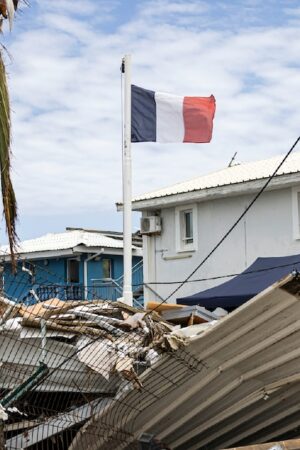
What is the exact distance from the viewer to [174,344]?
8.47 m

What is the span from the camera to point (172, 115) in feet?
51.5

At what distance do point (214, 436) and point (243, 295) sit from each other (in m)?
4.53

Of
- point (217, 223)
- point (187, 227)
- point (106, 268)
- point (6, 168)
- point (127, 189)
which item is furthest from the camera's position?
point (106, 268)

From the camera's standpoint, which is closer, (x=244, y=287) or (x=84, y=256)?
(x=244, y=287)

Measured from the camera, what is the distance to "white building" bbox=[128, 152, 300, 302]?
794 inches

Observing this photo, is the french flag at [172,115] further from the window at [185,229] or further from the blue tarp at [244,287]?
the window at [185,229]

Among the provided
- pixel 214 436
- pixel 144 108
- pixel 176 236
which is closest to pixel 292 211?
pixel 176 236

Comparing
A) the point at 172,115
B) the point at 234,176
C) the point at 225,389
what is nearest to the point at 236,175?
the point at 234,176

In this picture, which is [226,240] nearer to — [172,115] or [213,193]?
[213,193]

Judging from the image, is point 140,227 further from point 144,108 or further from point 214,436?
point 214,436

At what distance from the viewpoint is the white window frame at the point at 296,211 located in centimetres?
1988

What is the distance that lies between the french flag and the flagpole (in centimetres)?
62

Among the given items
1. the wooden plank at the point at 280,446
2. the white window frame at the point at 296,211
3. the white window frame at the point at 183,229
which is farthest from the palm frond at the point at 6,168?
the white window frame at the point at 183,229

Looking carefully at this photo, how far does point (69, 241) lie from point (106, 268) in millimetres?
1699
